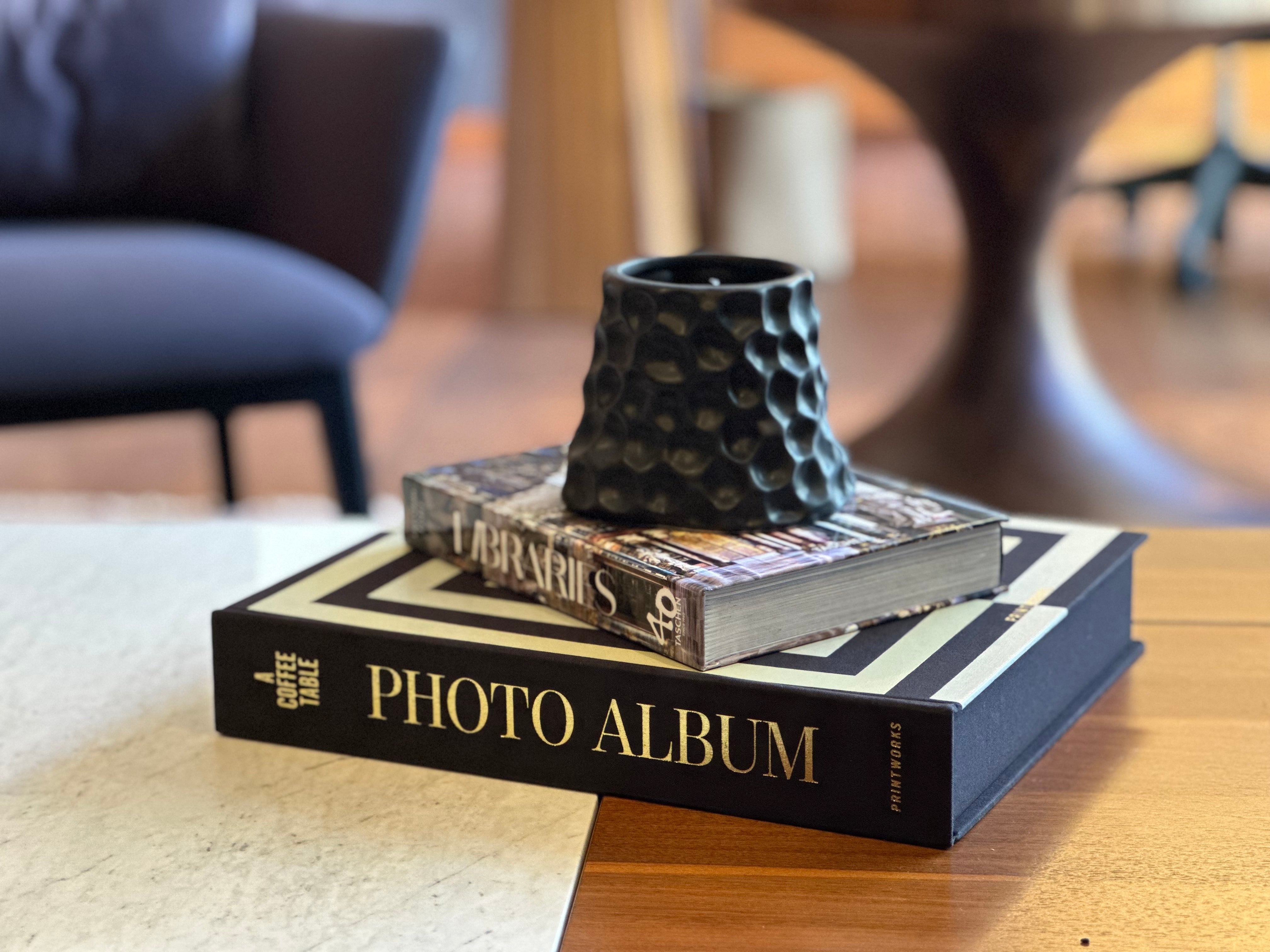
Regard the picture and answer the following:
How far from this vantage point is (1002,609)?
1.73 feet

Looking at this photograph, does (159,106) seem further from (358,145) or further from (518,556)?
(518,556)

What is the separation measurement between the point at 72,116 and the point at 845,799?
1.52 metres

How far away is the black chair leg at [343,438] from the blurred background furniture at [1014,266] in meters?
0.58

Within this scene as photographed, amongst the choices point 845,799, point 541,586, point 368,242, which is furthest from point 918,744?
point 368,242

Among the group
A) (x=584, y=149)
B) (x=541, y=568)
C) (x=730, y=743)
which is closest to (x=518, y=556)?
(x=541, y=568)

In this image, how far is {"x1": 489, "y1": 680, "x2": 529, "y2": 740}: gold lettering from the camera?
50cm

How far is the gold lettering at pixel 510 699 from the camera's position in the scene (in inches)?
19.7

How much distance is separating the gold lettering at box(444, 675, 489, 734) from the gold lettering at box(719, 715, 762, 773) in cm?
9

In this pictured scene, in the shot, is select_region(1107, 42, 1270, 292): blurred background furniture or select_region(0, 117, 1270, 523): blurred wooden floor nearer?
select_region(0, 117, 1270, 523): blurred wooden floor

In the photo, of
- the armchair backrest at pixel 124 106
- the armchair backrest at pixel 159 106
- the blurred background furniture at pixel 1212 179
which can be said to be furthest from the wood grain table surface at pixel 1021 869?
the blurred background furniture at pixel 1212 179

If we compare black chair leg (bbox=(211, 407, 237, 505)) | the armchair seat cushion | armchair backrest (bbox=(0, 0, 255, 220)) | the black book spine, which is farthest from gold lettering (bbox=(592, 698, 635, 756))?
armchair backrest (bbox=(0, 0, 255, 220))

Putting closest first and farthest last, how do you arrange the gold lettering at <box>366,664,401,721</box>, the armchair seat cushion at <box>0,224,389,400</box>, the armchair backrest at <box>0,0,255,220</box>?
the gold lettering at <box>366,664,401,721</box>, the armchair seat cushion at <box>0,224,389,400</box>, the armchair backrest at <box>0,0,255,220</box>

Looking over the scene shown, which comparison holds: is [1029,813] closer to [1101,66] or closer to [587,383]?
[587,383]

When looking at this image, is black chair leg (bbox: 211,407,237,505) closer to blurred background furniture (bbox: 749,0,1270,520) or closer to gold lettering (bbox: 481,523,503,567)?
blurred background furniture (bbox: 749,0,1270,520)
